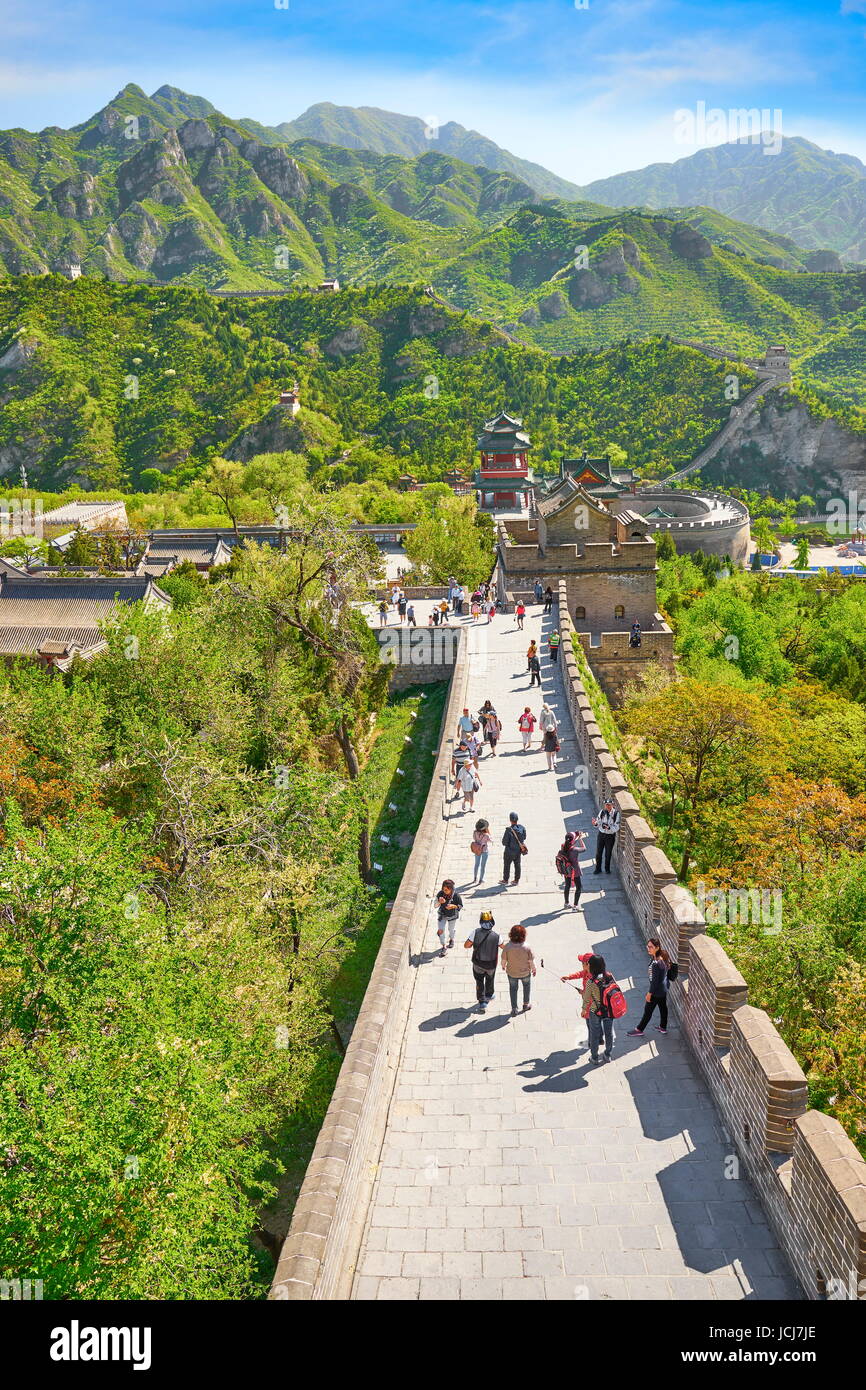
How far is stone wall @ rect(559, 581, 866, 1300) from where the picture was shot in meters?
6.59

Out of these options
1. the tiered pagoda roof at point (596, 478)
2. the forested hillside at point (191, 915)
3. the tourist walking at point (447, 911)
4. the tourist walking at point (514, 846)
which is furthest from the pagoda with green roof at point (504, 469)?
the tourist walking at point (447, 911)

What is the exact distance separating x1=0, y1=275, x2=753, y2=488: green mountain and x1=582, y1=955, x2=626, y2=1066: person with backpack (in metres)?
100

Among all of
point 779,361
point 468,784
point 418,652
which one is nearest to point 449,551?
point 418,652

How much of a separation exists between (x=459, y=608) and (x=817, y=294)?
564 feet

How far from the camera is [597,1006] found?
9.77 metres

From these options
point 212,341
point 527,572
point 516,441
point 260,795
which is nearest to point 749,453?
point 516,441

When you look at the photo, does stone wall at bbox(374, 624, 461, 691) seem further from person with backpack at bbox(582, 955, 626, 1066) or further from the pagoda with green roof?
the pagoda with green roof

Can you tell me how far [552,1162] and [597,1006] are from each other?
5.15 feet

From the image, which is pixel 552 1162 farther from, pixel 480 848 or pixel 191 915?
pixel 191 915

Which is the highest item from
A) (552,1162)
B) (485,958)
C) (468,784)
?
(468,784)

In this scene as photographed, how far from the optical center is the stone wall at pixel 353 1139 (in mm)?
7121

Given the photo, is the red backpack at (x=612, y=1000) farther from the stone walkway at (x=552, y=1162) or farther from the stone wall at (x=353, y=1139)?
the stone wall at (x=353, y=1139)
